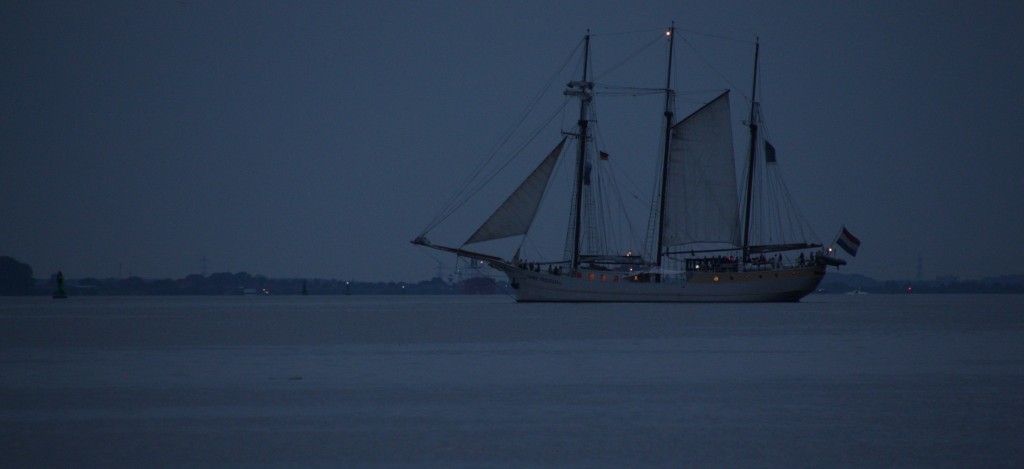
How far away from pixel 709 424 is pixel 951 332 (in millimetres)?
28975

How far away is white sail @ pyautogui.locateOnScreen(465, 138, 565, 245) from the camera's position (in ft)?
293

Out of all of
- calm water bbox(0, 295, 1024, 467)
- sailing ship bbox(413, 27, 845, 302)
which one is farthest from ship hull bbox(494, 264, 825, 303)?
calm water bbox(0, 295, 1024, 467)

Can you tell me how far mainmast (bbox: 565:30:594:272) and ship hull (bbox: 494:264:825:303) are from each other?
2.13m

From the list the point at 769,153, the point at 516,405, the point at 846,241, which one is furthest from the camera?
the point at 769,153

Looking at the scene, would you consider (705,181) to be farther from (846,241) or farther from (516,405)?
(516,405)

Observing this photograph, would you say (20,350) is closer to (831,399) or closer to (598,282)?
(831,399)

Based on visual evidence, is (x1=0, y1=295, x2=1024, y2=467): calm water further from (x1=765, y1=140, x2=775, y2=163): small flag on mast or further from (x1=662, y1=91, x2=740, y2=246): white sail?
(x1=765, y1=140, x2=775, y2=163): small flag on mast

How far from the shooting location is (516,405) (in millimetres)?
18188

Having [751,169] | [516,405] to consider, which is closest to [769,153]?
[751,169]

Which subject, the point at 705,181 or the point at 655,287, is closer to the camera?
the point at 705,181

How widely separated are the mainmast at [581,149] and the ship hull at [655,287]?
2132mm

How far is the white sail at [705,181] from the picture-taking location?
96.4 metres

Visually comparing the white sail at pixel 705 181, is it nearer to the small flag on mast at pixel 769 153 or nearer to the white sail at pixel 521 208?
the small flag on mast at pixel 769 153

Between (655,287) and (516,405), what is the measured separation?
3211 inches
